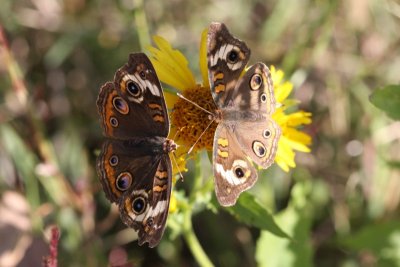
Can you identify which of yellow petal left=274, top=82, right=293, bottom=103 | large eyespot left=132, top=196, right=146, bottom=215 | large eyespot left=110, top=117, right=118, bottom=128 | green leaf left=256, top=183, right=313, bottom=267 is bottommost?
green leaf left=256, top=183, right=313, bottom=267

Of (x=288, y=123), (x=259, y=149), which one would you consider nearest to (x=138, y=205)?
(x=259, y=149)

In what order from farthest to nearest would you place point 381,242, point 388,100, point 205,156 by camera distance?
1. point 205,156
2. point 381,242
3. point 388,100

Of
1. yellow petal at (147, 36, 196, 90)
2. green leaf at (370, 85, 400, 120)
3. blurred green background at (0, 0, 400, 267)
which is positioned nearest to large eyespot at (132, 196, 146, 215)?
yellow petal at (147, 36, 196, 90)

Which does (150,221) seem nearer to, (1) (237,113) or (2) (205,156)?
(1) (237,113)

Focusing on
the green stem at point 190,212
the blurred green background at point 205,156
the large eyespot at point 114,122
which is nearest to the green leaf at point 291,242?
the blurred green background at point 205,156

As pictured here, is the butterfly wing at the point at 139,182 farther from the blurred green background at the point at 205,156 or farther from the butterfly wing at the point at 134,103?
the blurred green background at the point at 205,156

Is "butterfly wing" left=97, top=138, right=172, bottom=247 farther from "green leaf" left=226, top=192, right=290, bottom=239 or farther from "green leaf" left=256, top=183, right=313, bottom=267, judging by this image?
"green leaf" left=256, top=183, right=313, bottom=267
